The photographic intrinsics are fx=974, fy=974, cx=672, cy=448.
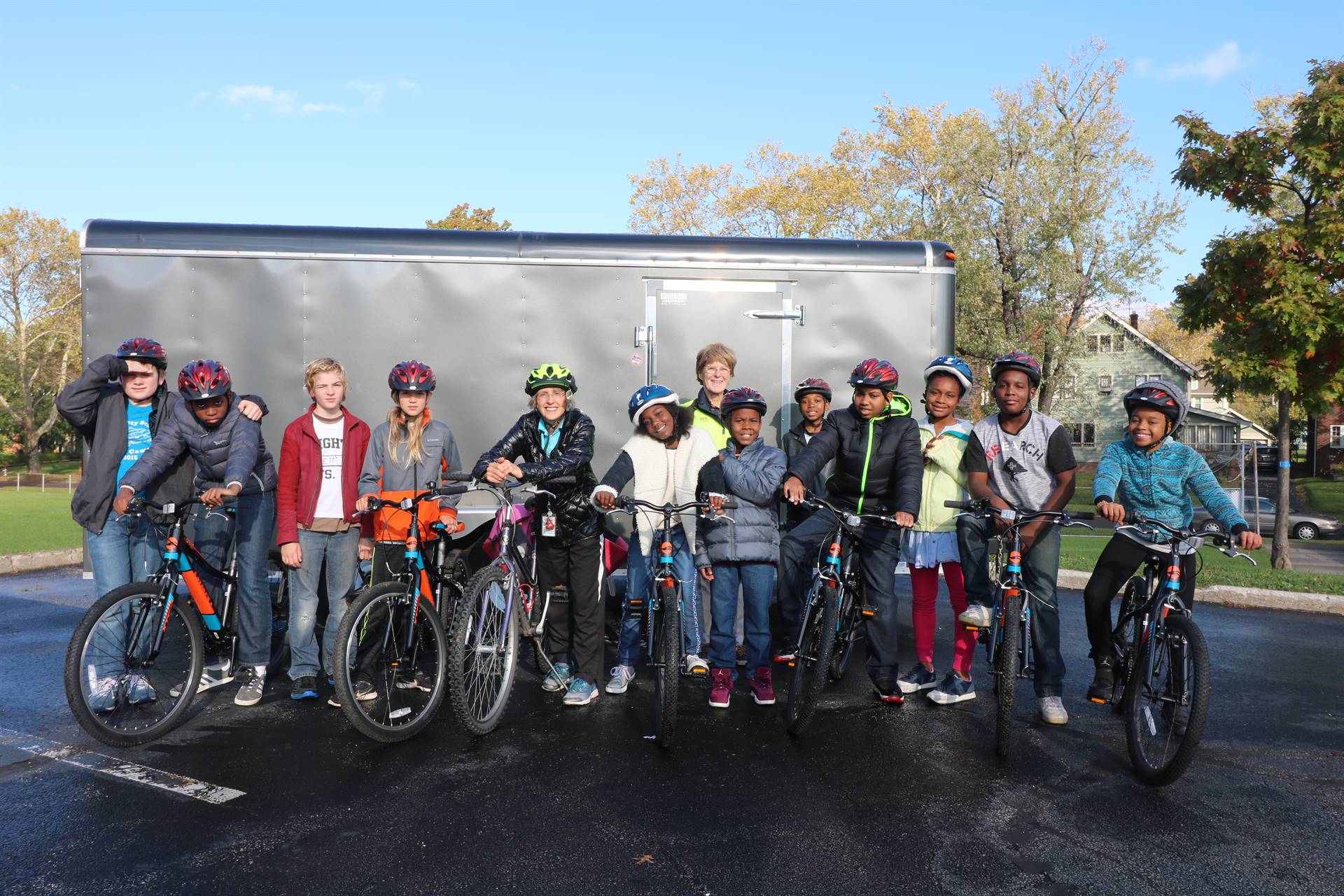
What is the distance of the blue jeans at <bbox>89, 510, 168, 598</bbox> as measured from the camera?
5.35 metres

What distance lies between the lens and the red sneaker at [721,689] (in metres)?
5.73

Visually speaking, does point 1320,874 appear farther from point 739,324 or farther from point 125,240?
point 125,240

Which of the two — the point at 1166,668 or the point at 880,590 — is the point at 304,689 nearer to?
the point at 880,590

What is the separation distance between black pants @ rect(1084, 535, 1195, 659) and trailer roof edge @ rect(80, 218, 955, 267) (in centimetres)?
291

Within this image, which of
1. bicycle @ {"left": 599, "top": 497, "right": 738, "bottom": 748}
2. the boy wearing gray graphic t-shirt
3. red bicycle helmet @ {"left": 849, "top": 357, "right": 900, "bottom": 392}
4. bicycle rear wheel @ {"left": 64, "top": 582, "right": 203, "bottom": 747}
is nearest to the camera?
bicycle rear wheel @ {"left": 64, "top": 582, "right": 203, "bottom": 747}

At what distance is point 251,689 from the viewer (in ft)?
18.5

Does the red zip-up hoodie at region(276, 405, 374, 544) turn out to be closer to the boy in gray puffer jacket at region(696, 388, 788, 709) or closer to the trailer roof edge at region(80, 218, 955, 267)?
the trailer roof edge at region(80, 218, 955, 267)

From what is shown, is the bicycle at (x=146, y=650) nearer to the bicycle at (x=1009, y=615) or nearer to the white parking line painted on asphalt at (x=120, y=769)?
the white parking line painted on asphalt at (x=120, y=769)

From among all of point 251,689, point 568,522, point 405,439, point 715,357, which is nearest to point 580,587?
point 568,522

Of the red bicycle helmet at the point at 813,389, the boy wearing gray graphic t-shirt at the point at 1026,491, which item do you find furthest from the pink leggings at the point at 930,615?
the red bicycle helmet at the point at 813,389

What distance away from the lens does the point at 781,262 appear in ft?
24.0

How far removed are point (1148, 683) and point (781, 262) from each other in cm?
395

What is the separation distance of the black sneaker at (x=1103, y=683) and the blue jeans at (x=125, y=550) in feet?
17.3

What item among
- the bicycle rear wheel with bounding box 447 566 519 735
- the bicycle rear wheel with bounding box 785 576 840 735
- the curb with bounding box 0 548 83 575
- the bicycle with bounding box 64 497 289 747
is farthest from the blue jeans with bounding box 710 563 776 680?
the curb with bounding box 0 548 83 575
